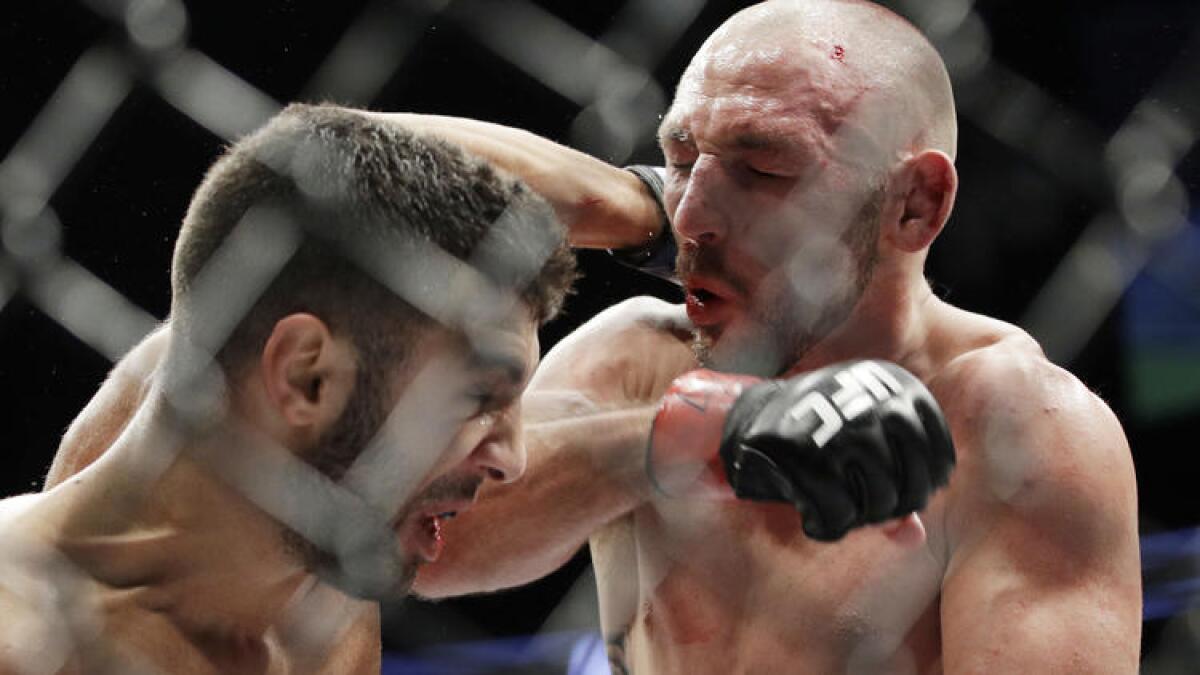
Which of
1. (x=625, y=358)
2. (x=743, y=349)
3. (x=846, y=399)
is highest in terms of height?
(x=846, y=399)

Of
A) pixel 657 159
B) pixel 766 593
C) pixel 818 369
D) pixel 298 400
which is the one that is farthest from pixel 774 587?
pixel 657 159

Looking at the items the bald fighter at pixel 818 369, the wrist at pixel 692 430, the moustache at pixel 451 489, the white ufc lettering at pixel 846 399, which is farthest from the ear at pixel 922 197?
the moustache at pixel 451 489

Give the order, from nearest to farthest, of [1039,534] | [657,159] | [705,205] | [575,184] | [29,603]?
[29,603]
[1039,534]
[705,205]
[575,184]
[657,159]

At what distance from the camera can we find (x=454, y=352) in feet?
4.20

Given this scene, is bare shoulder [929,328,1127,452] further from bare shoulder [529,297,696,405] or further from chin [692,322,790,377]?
bare shoulder [529,297,696,405]

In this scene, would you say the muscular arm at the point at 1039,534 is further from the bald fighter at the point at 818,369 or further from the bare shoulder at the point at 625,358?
the bare shoulder at the point at 625,358

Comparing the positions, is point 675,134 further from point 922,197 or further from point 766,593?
point 766,593

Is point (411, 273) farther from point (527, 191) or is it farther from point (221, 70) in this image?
point (221, 70)

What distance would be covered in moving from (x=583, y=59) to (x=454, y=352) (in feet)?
2.64

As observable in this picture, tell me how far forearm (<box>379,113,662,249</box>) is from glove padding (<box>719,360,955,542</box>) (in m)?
0.55

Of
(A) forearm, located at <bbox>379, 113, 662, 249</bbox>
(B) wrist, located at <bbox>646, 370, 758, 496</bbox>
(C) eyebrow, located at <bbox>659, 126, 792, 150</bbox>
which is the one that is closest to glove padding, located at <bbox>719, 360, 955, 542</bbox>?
(B) wrist, located at <bbox>646, 370, 758, 496</bbox>

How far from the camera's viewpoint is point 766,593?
5.37ft

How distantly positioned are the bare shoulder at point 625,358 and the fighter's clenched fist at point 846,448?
49 cm

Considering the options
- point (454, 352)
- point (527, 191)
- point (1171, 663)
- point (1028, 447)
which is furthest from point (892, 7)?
point (1171, 663)
